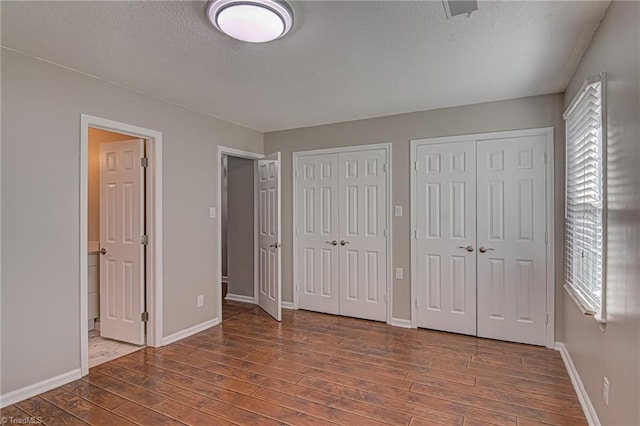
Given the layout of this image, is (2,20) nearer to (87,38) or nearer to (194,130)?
(87,38)

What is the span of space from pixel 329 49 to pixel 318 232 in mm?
2564

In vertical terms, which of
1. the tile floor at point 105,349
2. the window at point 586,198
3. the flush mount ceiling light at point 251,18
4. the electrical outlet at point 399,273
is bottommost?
the tile floor at point 105,349

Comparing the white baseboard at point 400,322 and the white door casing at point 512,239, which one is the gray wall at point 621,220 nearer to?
the white door casing at point 512,239

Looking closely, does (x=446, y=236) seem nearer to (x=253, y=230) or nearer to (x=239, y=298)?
(x=253, y=230)

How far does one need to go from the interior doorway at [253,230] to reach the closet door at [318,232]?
43cm

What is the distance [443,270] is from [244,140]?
2885 mm

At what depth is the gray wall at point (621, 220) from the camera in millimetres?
1515

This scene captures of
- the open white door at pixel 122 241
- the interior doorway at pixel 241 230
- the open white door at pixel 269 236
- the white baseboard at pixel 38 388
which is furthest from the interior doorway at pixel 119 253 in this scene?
the interior doorway at pixel 241 230

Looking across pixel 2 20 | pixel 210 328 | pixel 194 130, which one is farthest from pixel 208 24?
pixel 210 328

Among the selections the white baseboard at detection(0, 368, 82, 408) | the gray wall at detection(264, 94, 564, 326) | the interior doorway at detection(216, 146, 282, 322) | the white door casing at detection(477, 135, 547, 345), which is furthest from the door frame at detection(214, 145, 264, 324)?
the white door casing at detection(477, 135, 547, 345)

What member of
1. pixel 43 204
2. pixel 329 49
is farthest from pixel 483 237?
pixel 43 204

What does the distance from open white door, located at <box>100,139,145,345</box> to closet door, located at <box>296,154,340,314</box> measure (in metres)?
1.95

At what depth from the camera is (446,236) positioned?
12.3ft

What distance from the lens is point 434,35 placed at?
2.18 metres
